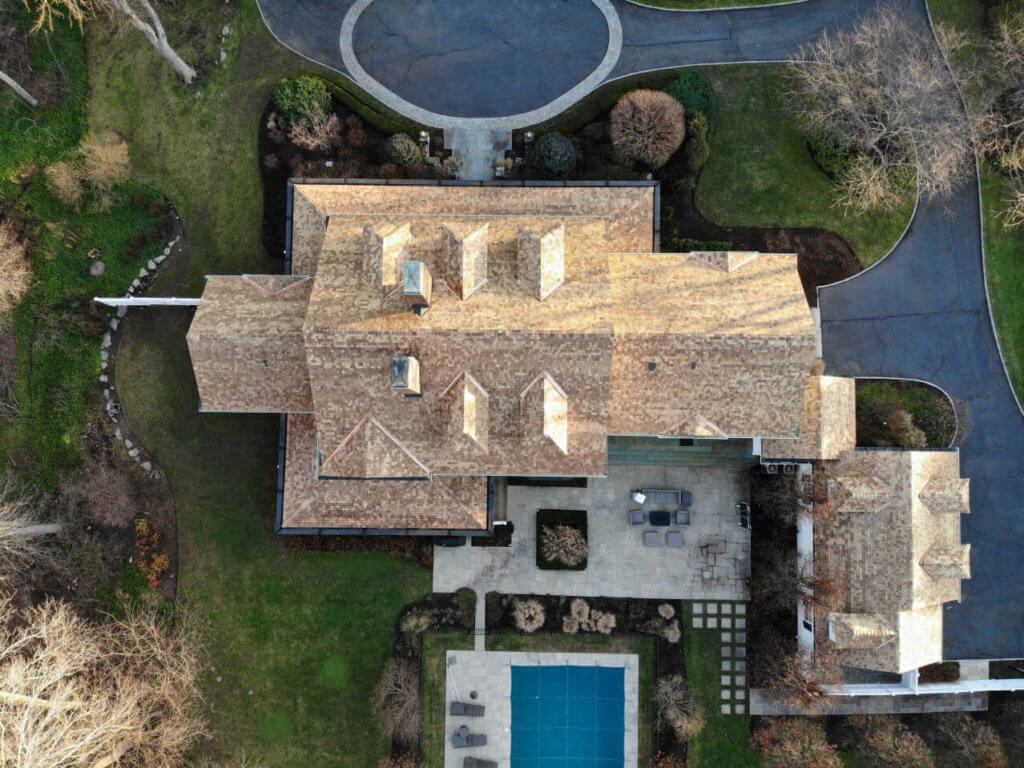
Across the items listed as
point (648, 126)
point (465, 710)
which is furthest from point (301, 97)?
point (465, 710)

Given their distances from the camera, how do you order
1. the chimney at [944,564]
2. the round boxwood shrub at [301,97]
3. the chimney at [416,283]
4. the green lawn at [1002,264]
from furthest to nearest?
the green lawn at [1002,264], the round boxwood shrub at [301,97], the chimney at [944,564], the chimney at [416,283]

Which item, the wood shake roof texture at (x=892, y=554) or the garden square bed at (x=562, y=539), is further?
the garden square bed at (x=562, y=539)

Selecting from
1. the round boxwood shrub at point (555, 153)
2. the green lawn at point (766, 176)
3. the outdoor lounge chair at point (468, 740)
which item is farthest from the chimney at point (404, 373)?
the outdoor lounge chair at point (468, 740)

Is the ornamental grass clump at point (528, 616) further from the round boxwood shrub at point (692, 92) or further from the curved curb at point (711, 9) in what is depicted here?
the curved curb at point (711, 9)

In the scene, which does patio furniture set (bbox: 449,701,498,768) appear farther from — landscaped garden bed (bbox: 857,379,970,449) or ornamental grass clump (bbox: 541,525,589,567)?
landscaped garden bed (bbox: 857,379,970,449)

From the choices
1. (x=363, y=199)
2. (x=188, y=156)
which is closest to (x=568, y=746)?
(x=363, y=199)

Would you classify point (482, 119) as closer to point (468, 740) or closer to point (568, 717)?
point (568, 717)

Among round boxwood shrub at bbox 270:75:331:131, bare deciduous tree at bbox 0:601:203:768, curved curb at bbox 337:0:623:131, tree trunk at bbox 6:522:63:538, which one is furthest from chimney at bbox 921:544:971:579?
tree trunk at bbox 6:522:63:538
